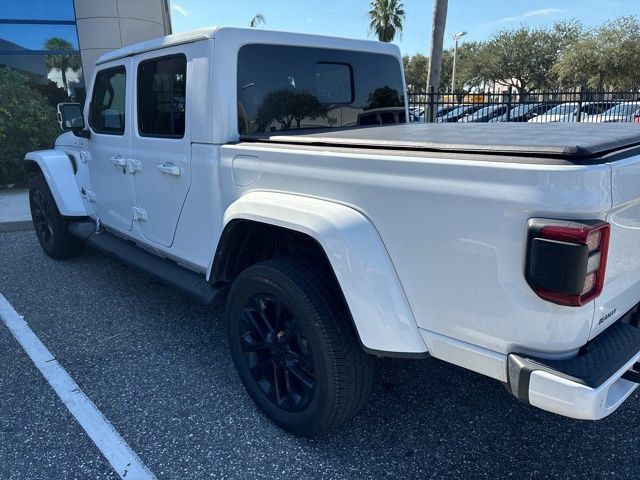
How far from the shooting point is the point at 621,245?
5.70ft

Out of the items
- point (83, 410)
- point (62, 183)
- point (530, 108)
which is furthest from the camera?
point (530, 108)

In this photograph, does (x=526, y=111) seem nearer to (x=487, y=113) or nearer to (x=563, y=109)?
(x=487, y=113)

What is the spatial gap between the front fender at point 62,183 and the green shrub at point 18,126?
18.1 ft

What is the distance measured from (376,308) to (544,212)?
28.4 inches

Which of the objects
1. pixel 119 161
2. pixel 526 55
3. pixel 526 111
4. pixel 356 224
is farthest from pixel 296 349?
pixel 526 55

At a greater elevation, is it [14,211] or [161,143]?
[161,143]

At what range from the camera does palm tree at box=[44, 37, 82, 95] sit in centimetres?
1234

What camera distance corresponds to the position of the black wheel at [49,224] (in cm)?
481

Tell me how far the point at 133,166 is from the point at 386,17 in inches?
1523

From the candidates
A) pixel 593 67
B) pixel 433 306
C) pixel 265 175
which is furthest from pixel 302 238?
pixel 593 67

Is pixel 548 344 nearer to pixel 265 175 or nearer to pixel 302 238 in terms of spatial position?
pixel 302 238

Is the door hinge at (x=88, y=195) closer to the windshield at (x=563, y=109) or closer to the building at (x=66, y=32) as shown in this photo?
the building at (x=66, y=32)

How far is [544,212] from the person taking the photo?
4.94ft

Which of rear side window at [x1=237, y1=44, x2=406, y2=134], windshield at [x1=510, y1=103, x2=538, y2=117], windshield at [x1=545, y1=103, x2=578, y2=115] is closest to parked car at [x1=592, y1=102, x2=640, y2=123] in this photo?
windshield at [x1=545, y1=103, x2=578, y2=115]
